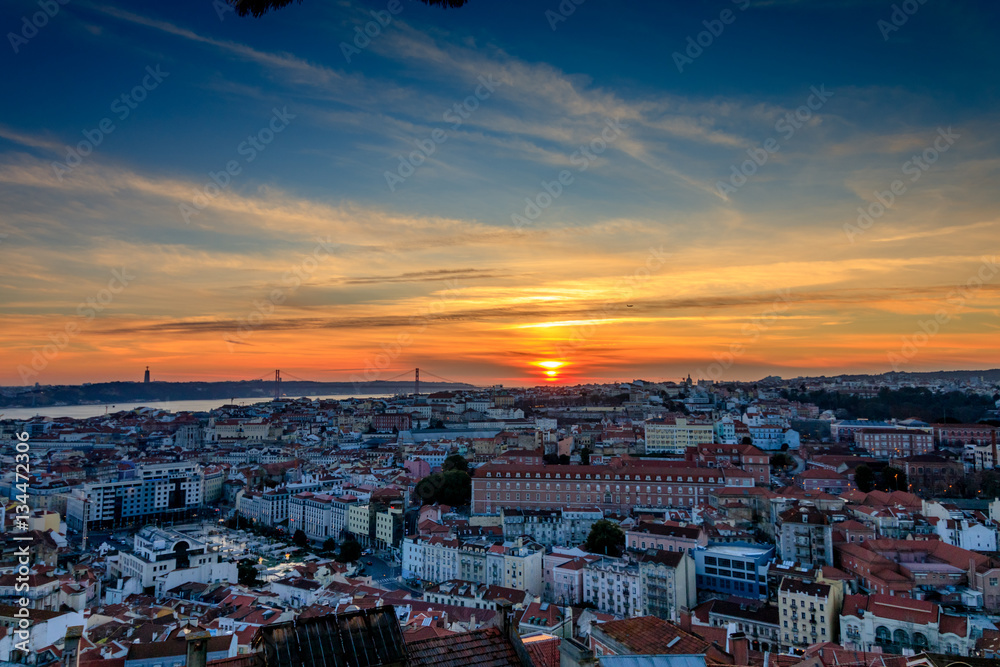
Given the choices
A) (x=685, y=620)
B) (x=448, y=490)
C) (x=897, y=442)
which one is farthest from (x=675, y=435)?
(x=685, y=620)

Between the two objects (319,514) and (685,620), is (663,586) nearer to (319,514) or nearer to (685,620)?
(685,620)

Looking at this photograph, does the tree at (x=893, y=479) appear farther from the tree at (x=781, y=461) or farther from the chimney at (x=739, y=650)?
the chimney at (x=739, y=650)

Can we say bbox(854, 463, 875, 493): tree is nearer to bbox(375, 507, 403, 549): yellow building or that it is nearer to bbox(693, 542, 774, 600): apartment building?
bbox(693, 542, 774, 600): apartment building

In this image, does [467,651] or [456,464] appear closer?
[467,651]

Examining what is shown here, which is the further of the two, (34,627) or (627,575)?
(627,575)

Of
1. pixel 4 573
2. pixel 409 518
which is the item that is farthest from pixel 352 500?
pixel 4 573

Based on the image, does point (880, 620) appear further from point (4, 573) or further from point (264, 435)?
point (264, 435)
